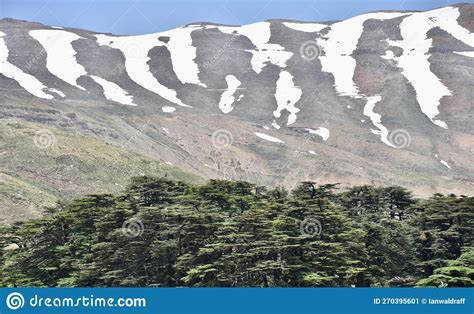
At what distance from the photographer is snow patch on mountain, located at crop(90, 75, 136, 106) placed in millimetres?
179375

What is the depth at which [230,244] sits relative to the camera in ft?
111

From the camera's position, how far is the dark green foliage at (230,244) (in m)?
33.8

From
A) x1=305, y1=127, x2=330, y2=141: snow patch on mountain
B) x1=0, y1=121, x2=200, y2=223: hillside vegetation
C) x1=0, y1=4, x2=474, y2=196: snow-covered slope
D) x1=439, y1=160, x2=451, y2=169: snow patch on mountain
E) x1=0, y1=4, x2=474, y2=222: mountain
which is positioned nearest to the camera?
x1=0, y1=121, x2=200, y2=223: hillside vegetation

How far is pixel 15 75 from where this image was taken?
186m

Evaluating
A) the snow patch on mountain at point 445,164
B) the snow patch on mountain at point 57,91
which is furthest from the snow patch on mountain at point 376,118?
the snow patch on mountain at point 57,91

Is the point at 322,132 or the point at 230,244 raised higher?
the point at 322,132

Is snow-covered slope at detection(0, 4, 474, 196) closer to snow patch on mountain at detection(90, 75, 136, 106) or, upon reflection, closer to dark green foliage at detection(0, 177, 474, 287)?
snow patch on mountain at detection(90, 75, 136, 106)

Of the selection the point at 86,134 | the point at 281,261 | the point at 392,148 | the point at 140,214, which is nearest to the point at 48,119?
the point at 86,134

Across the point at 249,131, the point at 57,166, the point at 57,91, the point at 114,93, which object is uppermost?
the point at 114,93

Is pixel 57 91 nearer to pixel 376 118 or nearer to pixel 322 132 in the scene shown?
pixel 322 132

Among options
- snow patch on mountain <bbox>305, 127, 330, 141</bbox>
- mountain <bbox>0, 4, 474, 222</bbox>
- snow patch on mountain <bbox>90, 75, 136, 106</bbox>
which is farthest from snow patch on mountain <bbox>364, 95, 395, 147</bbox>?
snow patch on mountain <bbox>90, 75, 136, 106</bbox>

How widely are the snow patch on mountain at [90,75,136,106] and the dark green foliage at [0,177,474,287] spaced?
445 ft

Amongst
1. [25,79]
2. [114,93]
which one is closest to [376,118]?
[114,93]

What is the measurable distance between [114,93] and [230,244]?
160308 mm
